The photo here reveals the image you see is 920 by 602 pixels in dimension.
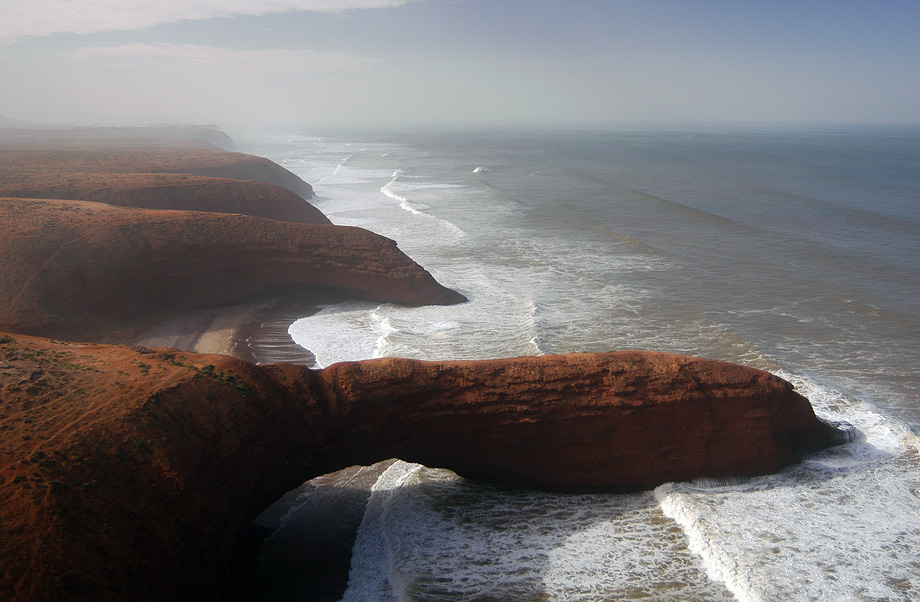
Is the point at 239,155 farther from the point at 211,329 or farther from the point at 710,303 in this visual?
the point at 710,303

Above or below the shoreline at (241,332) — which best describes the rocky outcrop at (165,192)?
above

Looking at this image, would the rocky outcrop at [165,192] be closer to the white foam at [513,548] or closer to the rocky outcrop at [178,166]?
the rocky outcrop at [178,166]

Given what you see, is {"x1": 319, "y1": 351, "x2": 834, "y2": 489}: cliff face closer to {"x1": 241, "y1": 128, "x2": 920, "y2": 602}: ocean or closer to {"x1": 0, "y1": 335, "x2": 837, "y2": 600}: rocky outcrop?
{"x1": 0, "y1": 335, "x2": 837, "y2": 600}: rocky outcrop

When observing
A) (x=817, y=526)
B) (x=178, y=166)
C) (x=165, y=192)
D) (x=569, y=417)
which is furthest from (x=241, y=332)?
(x=178, y=166)

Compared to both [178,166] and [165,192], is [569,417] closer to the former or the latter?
[165,192]

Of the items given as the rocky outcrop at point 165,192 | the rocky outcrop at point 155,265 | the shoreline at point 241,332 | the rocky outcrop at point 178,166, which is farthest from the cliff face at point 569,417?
the rocky outcrop at point 178,166
